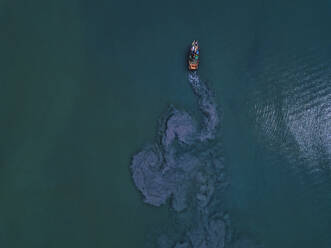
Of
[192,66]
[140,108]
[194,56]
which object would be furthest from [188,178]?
[194,56]

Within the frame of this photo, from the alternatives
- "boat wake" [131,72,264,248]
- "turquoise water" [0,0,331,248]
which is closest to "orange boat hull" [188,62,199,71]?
"turquoise water" [0,0,331,248]

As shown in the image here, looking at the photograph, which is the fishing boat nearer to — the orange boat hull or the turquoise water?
the orange boat hull

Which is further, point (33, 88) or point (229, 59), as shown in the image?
point (229, 59)

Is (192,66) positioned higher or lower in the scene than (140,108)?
higher

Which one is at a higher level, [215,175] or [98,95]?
[98,95]

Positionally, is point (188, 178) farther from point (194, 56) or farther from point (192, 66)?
point (194, 56)

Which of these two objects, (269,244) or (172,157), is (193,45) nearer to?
(172,157)

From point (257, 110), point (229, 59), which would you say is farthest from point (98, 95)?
point (257, 110)

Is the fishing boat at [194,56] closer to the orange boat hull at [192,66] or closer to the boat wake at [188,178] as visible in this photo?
the orange boat hull at [192,66]
